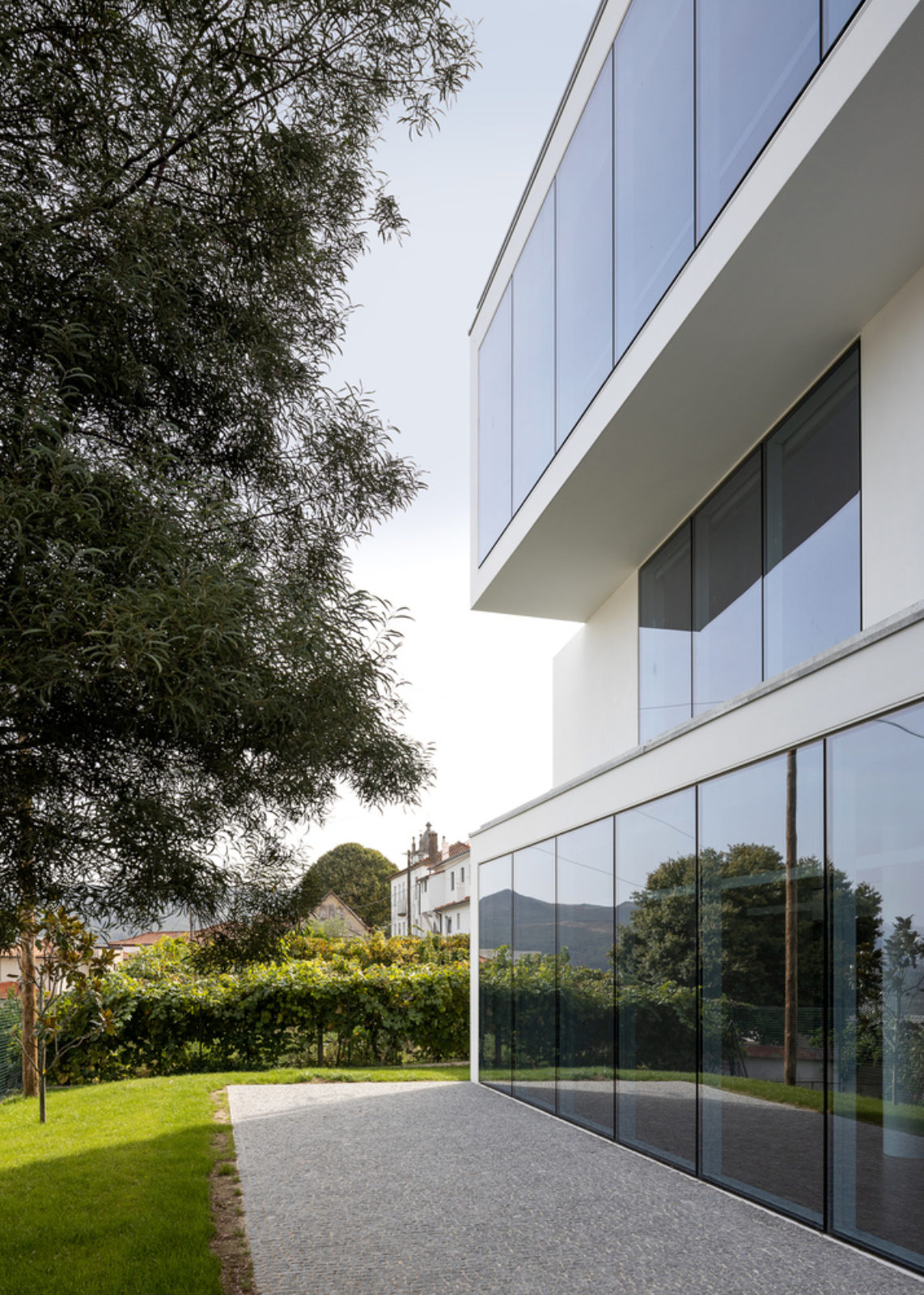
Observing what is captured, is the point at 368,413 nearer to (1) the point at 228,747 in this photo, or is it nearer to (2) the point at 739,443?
(1) the point at 228,747

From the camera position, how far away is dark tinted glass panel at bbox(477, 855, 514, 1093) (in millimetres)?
14359

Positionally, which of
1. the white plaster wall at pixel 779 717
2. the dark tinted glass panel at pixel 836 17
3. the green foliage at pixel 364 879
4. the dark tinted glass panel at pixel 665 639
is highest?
the dark tinted glass panel at pixel 836 17

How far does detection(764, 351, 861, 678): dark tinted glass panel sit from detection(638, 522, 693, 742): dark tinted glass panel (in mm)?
2036

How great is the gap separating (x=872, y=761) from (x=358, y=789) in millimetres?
3173

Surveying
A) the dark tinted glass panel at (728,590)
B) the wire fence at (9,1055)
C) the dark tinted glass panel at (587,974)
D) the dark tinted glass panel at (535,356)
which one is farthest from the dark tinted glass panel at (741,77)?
the wire fence at (9,1055)

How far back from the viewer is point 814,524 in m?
8.87

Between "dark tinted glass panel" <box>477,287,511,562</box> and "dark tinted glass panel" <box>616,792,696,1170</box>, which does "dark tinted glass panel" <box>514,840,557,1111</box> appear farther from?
"dark tinted glass panel" <box>477,287,511,562</box>

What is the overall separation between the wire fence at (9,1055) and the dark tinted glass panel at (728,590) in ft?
36.1

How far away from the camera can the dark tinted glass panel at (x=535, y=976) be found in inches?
493

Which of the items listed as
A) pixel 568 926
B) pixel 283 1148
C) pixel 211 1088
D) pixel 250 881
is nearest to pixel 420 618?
pixel 250 881

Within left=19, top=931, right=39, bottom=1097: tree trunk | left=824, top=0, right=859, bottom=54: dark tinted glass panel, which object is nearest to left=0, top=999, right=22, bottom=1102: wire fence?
left=19, top=931, right=39, bottom=1097: tree trunk

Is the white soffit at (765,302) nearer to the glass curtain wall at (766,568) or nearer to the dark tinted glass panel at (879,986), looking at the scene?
the glass curtain wall at (766,568)

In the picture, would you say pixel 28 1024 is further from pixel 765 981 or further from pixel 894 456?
pixel 894 456

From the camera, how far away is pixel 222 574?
168 inches
